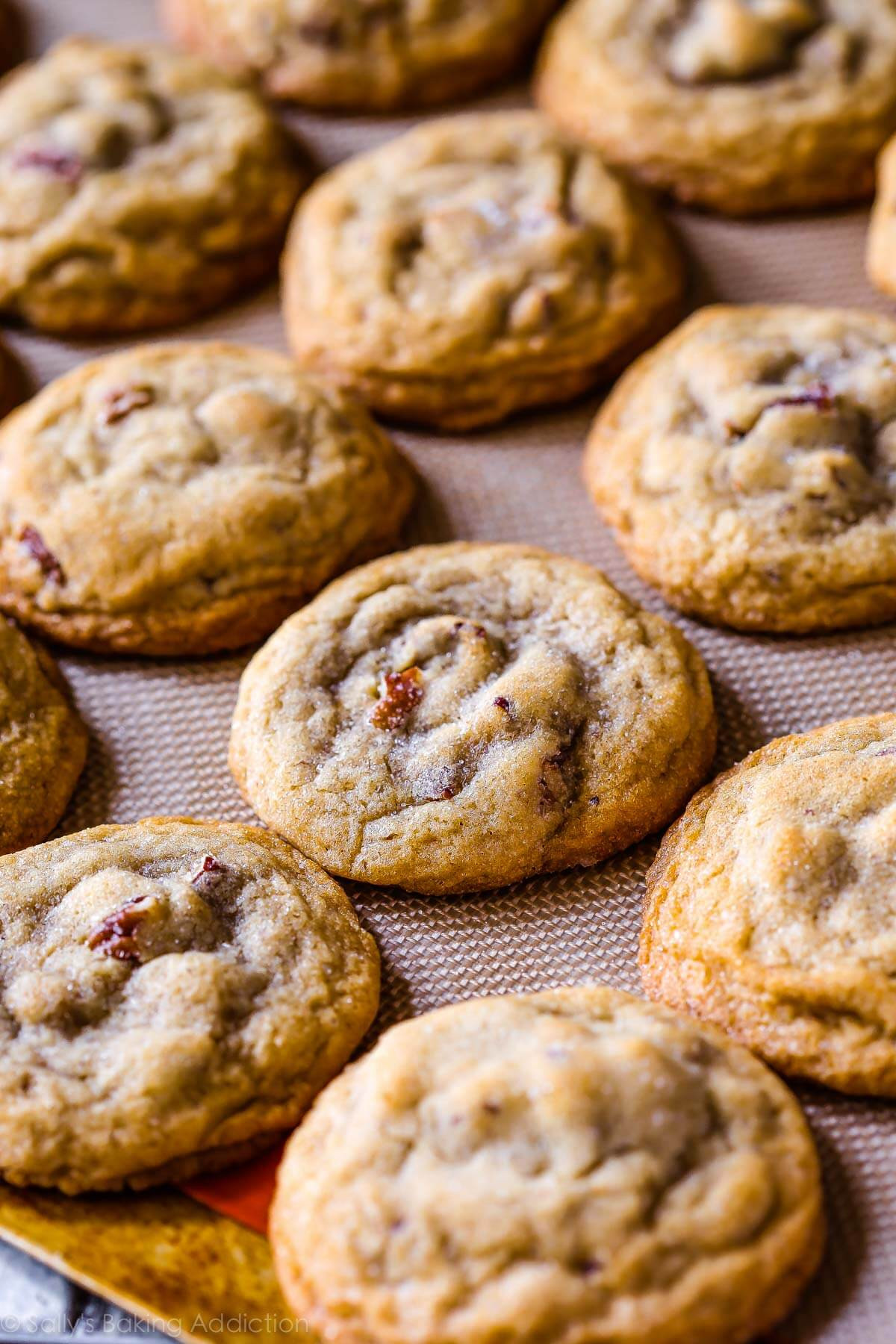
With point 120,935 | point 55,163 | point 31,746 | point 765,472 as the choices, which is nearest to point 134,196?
point 55,163

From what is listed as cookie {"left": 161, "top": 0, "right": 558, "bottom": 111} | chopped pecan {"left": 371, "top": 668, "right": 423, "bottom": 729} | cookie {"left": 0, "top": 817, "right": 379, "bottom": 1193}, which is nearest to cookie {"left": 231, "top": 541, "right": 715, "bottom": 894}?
chopped pecan {"left": 371, "top": 668, "right": 423, "bottom": 729}

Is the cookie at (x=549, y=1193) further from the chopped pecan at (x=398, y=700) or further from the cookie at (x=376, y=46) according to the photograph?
the cookie at (x=376, y=46)

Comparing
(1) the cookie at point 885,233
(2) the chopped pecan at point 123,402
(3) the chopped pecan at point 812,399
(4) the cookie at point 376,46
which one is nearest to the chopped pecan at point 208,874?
(2) the chopped pecan at point 123,402

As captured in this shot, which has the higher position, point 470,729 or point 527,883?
point 470,729

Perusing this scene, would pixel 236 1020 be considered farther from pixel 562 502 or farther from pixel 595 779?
pixel 562 502

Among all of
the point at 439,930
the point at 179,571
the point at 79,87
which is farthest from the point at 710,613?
the point at 79,87

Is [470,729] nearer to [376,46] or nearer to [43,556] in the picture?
[43,556]
